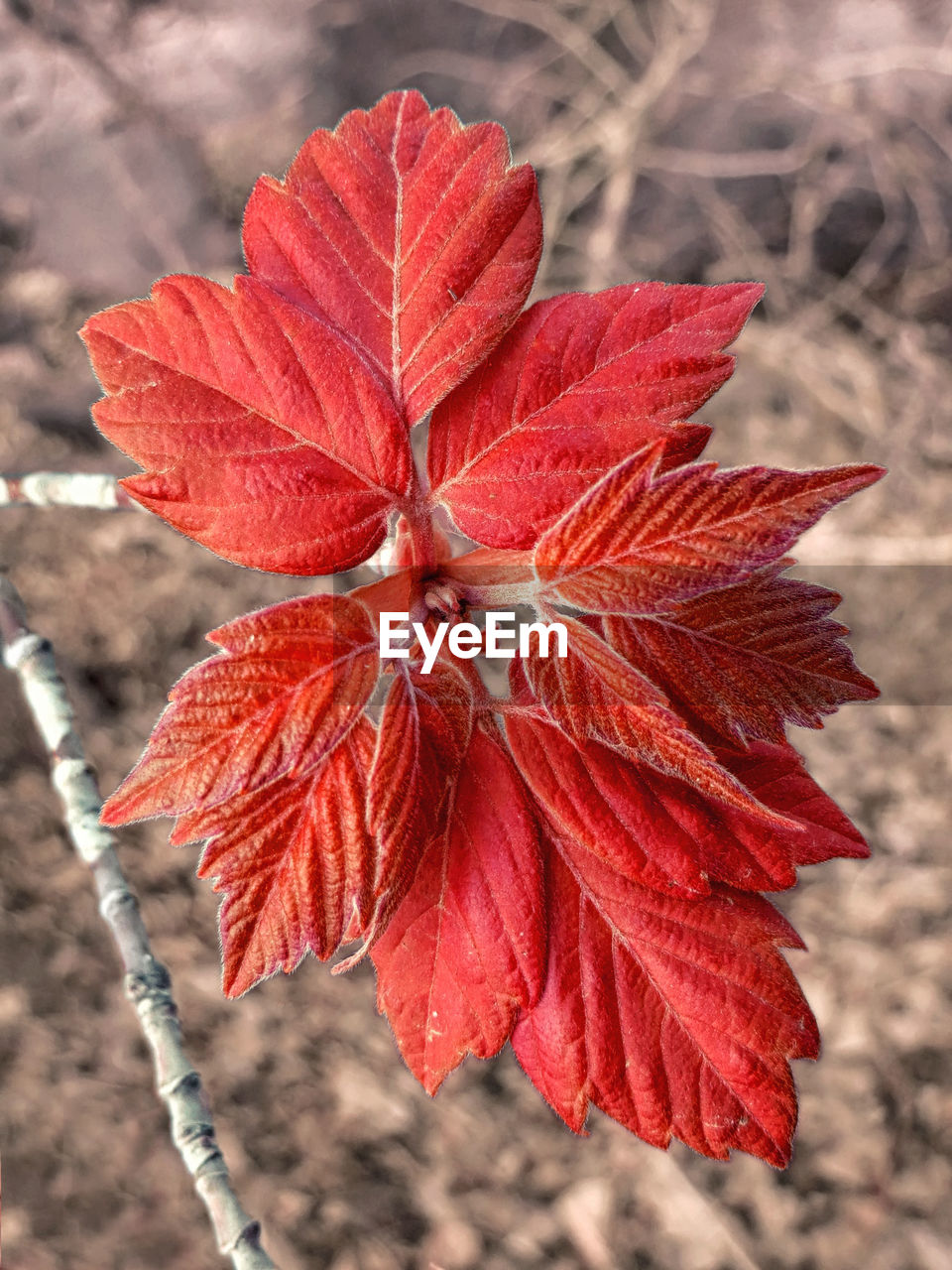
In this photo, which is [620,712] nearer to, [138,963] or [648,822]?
[648,822]

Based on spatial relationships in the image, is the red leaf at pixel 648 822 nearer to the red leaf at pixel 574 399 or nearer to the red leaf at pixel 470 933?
the red leaf at pixel 470 933

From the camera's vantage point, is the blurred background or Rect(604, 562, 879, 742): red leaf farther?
the blurred background

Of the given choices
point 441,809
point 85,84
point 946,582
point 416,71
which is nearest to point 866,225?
point 946,582

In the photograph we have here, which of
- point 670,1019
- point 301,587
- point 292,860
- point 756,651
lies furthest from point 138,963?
point 301,587

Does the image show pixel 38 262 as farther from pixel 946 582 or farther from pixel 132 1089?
pixel 946 582

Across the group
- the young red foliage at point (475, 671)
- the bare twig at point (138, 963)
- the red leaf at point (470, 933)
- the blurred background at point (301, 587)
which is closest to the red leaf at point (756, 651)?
the young red foliage at point (475, 671)

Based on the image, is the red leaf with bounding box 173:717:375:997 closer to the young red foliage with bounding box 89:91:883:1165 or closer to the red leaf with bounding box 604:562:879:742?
the young red foliage with bounding box 89:91:883:1165

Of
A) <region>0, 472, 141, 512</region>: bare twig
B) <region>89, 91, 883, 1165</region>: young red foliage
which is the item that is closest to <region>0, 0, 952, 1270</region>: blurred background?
<region>0, 472, 141, 512</region>: bare twig
